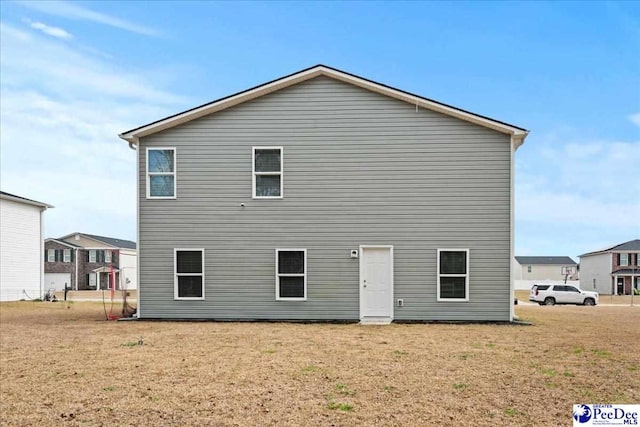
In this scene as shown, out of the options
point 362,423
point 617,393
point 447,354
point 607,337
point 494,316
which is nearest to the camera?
point 362,423

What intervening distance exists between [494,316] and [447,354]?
5.51 metres

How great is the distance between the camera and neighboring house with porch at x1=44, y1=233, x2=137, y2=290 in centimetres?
4756

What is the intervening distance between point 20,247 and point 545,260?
2425 inches

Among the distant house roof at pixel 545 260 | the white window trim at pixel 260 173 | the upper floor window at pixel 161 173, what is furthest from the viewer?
the distant house roof at pixel 545 260

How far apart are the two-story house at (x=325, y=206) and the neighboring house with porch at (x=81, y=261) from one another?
Answer: 36241 millimetres

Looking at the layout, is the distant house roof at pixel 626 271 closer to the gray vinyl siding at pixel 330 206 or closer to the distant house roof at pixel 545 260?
the distant house roof at pixel 545 260

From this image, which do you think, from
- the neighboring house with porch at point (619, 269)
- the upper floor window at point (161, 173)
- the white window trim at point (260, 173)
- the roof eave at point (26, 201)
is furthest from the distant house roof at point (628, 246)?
the roof eave at point (26, 201)

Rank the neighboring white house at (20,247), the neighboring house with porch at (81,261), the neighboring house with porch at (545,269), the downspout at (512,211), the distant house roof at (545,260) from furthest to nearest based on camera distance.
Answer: the distant house roof at (545,260), the neighboring house with porch at (545,269), the neighboring house with porch at (81,261), the neighboring white house at (20,247), the downspout at (512,211)

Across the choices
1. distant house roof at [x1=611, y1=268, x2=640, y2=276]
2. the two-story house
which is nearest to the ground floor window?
the two-story house

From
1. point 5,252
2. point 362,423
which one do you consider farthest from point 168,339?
point 5,252

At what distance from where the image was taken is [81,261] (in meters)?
49.6

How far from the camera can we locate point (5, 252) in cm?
2561

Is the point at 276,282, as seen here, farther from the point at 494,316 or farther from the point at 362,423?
the point at 362,423

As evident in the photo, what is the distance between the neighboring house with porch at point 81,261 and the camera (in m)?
47.6
